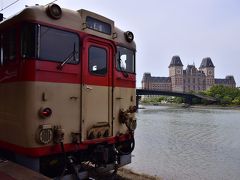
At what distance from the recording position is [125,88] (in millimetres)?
8273

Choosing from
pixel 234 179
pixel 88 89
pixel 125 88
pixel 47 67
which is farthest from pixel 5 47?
pixel 234 179

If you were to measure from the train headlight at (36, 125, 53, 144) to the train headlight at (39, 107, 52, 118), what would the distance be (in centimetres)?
21

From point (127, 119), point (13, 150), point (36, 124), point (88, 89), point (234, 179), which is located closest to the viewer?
point (36, 124)

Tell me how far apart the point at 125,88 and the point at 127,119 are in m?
0.80

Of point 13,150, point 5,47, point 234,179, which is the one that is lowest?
point 234,179

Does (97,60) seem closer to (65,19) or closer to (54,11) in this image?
(65,19)

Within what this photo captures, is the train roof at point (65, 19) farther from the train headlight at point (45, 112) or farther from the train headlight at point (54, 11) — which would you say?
the train headlight at point (45, 112)

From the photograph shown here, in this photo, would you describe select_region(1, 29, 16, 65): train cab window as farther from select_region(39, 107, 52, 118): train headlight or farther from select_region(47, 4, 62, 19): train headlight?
select_region(39, 107, 52, 118): train headlight

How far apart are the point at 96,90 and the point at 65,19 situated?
66.4 inches

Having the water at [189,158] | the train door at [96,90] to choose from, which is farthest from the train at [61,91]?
the water at [189,158]

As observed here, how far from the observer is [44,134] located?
611 cm

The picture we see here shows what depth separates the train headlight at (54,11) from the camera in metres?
6.33

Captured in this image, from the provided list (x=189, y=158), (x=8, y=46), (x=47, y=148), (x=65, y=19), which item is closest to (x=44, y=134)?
(x=47, y=148)

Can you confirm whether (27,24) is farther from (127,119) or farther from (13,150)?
(127,119)
